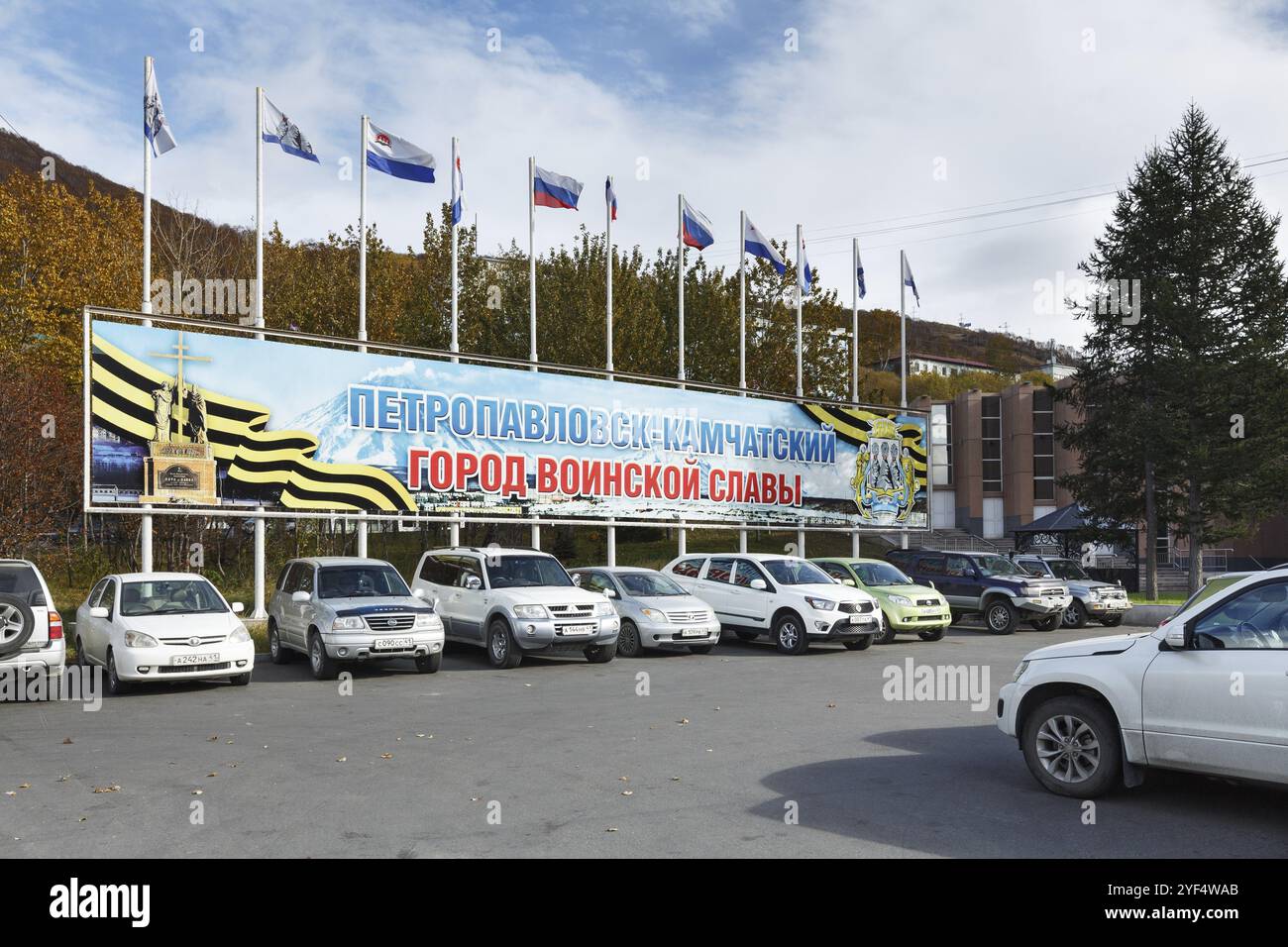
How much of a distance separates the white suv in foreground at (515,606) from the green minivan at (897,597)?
6325mm

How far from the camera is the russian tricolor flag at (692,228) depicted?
1173 inches

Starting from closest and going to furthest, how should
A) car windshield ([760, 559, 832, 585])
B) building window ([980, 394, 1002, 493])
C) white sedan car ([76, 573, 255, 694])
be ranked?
white sedan car ([76, 573, 255, 694])
car windshield ([760, 559, 832, 585])
building window ([980, 394, 1002, 493])

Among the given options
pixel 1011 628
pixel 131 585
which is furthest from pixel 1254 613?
pixel 1011 628

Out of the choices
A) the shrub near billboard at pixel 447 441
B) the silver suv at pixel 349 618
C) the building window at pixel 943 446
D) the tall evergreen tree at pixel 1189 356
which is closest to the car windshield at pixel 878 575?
the shrub near billboard at pixel 447 441

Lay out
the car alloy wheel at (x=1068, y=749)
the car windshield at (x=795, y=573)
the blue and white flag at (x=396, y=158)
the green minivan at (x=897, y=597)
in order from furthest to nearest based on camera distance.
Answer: the blue and white flag at (x=396, y=158)
the green minivan at (x=897, y=597)
the car windshield at (x=795, y=573)
the car alloy wheel at (x=1068, y=749)

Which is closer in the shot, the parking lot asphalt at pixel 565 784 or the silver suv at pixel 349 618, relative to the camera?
the parking lot asphalt at pixel 565 784

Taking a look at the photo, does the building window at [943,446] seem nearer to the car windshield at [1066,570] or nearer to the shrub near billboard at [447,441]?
the shrub near billboard at [447,441]

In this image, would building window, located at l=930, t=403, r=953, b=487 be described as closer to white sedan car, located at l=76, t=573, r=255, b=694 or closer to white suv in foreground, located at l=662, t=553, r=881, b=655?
white suv in foreground, located at l=662, t=553, r=881, b=655

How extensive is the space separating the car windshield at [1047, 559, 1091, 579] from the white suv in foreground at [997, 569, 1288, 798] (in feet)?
77.3

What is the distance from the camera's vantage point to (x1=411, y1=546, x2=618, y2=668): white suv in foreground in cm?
1708

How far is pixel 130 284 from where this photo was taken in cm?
3747

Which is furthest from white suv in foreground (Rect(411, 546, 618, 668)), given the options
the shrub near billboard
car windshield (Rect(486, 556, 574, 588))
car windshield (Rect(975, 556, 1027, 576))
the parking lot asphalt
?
car windshield (Rect(975, 556, 1027, 576))

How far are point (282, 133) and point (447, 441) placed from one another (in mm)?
7199
